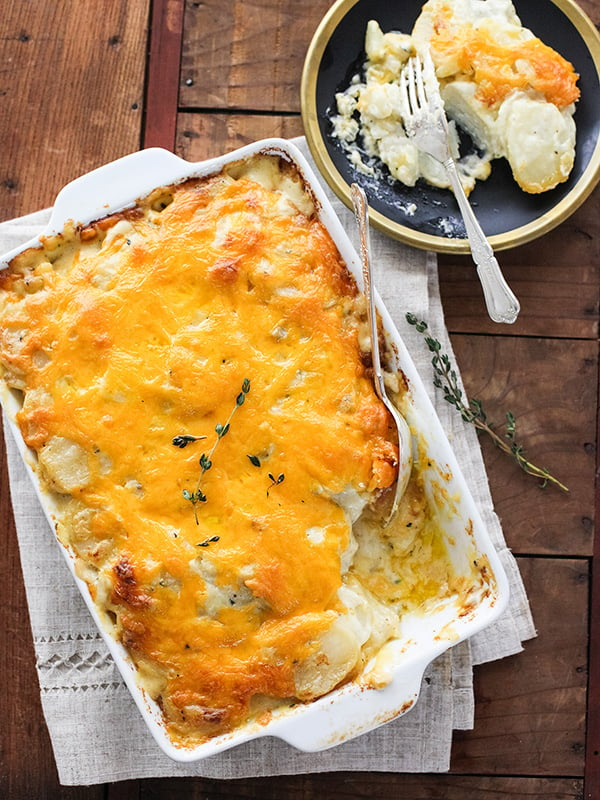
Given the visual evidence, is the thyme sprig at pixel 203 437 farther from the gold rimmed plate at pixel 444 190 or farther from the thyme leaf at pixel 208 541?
the gold rimmed plate at pixel 444 190

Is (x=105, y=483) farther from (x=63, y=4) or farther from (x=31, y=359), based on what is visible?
(x=63, y=4)

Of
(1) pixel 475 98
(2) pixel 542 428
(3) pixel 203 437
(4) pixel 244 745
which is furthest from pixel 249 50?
(4) pixel 244 745

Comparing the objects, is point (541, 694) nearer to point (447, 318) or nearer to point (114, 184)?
point (447, 318)

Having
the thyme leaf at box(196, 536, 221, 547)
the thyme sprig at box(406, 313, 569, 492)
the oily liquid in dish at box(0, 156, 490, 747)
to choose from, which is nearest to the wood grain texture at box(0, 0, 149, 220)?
the oily liquid in dish at box(0, 156, 490, 747)

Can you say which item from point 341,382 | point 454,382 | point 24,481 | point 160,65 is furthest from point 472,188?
point 24,481

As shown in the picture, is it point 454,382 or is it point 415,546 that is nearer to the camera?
point 415,546

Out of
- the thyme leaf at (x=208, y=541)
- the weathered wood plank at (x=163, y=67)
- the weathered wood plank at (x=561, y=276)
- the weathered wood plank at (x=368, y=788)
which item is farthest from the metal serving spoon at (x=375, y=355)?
the weathered wood plank at (x=368, y=788)

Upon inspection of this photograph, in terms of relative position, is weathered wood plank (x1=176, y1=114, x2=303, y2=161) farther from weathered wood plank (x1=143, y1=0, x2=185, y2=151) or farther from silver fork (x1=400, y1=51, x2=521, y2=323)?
silver fork (x1=400, y1=51, x2=521, y2=323)
